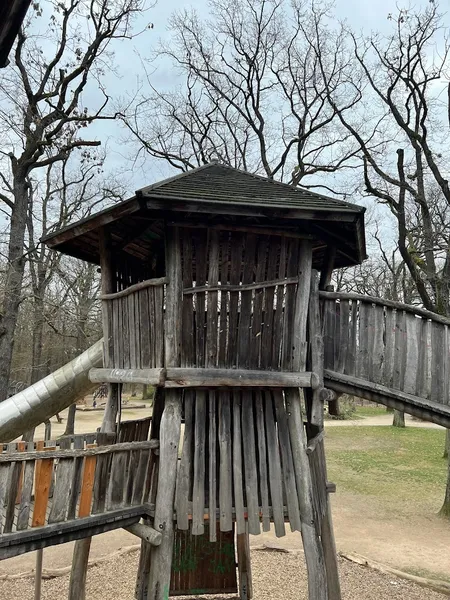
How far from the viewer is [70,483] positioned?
187 inches

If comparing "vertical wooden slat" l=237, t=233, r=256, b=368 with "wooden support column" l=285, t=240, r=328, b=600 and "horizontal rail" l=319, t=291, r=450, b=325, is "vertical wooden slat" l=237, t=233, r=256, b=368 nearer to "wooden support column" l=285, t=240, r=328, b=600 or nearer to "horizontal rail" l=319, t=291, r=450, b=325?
"wooden support column" l=285, t=240, r=328, b=600

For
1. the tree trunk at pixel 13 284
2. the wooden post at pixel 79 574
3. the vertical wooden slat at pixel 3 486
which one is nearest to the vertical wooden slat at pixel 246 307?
the vertical wooden slat at pixel 3 486

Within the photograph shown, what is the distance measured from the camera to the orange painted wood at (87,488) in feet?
15.9

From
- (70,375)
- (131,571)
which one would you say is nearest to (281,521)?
(70,375)

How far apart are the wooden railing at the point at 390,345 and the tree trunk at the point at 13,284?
→ 935 cm

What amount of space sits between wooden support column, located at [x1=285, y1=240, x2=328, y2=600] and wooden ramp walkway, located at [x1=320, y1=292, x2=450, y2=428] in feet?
1.18

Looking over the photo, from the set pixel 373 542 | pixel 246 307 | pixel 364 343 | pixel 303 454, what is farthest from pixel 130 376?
pixel 373 542

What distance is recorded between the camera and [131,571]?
9266mm

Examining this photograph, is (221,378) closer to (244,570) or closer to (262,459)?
(262,459)

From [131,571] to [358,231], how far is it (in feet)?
25.0

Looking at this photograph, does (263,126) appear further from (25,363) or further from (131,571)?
(25,363)

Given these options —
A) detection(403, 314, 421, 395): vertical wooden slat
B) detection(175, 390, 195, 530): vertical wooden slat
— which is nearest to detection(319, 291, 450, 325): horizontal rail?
detection(403, 314, 421, 395): vertical wooden slat

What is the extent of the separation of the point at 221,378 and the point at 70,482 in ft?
5.89

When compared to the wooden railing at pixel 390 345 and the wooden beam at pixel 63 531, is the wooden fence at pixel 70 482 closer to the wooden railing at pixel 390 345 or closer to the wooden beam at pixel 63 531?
the wooden beam at pixel 63 531
